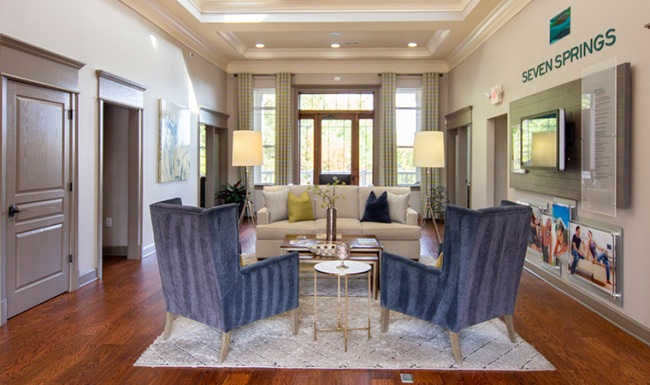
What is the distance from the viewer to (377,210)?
583 cm

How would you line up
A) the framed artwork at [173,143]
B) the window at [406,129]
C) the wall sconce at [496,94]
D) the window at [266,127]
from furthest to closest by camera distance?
the window at [266,127]
the window at [406,129]
the framed artwork at [173,143]
the wall sconce at [496,94]

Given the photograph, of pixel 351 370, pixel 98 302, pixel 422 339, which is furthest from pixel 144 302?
pixel 422 339

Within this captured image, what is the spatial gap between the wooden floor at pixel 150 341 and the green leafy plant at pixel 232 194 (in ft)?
16.3

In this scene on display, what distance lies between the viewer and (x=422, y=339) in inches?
126

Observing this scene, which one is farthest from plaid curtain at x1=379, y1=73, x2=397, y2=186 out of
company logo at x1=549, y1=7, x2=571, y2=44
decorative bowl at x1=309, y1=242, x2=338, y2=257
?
decorative bowl at x1=309, y1=242, x2=338, y2=257

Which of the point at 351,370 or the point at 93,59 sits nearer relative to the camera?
the point at 351,370

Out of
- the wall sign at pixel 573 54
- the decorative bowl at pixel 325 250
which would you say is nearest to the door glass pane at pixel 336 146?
the wall sign at pixel 573 54

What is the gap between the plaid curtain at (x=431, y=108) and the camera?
950cm

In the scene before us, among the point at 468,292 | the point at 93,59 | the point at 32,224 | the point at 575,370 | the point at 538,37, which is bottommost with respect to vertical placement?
the point at 575,370

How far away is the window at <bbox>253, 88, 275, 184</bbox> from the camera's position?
32.6 feet

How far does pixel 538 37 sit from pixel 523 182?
171 cm

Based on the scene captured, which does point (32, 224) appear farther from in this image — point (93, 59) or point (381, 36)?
point (381, 36)

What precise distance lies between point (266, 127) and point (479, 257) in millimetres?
7800

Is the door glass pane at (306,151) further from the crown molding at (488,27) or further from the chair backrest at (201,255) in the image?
the chair backrest at (201,255)
